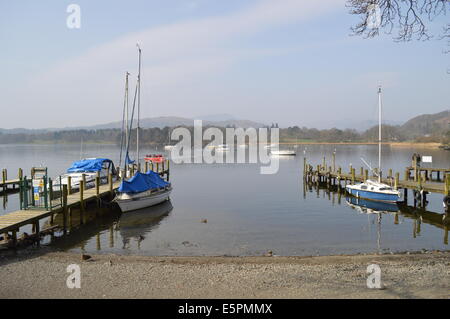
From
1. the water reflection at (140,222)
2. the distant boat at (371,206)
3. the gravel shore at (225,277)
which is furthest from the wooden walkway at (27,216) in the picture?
the distant boat at (371,206)

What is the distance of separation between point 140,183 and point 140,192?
710 millimetres

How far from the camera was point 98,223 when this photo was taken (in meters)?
23.7

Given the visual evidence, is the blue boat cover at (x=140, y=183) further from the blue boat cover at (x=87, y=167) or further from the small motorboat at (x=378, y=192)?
the small motorboat at (x=378, y=192)

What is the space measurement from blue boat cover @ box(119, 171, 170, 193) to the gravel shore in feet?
38.1

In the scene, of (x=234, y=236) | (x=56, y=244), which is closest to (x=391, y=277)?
(x=234, y=236)

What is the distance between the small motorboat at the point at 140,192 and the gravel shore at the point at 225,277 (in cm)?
1151

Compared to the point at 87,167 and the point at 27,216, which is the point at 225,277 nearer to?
the point at 27,216

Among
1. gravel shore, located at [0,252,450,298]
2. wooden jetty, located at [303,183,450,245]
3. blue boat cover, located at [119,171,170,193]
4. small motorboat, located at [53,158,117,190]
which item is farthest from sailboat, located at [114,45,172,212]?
wooden jetty, located at [303,183,450,245]

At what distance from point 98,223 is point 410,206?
855 inches

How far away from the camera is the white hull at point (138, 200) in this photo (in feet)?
86.0

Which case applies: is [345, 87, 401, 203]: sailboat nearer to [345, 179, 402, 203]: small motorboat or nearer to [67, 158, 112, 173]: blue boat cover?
[345, 179, 402, 203]: small motorboat

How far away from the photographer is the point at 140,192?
27.2 metres

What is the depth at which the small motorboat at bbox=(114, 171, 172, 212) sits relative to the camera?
86.2 ft
